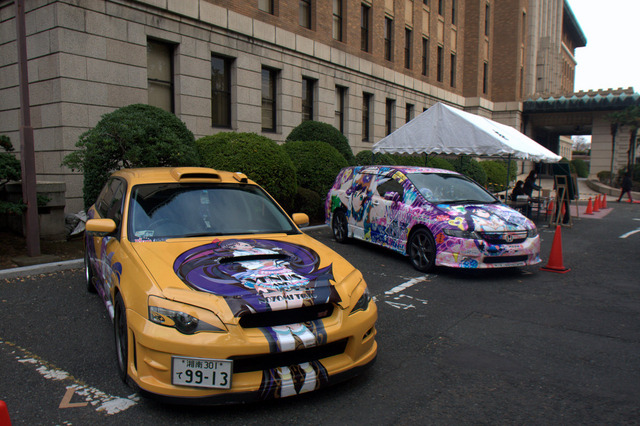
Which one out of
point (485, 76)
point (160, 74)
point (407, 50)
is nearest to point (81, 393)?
point (160, 74)

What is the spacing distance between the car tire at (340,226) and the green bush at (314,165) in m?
3.14

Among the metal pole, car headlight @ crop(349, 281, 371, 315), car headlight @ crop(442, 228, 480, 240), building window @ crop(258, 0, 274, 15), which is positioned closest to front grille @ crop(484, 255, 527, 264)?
car headlight @ crop(442, 228, 480, 240)

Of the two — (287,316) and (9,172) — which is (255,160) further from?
(287,316)

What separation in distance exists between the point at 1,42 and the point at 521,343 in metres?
13.6

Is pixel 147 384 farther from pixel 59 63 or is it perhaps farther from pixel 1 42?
pixel 1 42

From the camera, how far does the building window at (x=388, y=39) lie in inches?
926

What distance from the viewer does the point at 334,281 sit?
347 centimetres

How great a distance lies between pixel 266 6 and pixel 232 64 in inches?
118

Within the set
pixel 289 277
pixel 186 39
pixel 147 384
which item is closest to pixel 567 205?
pixel 186 39

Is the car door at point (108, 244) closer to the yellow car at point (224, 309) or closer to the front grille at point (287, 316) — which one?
the yellow car at point (224, 309)

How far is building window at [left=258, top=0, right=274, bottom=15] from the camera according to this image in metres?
16.0

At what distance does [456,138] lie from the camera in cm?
1281

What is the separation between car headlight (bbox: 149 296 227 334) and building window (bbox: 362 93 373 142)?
19.9 meters

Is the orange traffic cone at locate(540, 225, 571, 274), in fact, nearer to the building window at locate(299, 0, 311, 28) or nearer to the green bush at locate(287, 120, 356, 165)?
the green bush at locate(287, 120, 356, 165)
